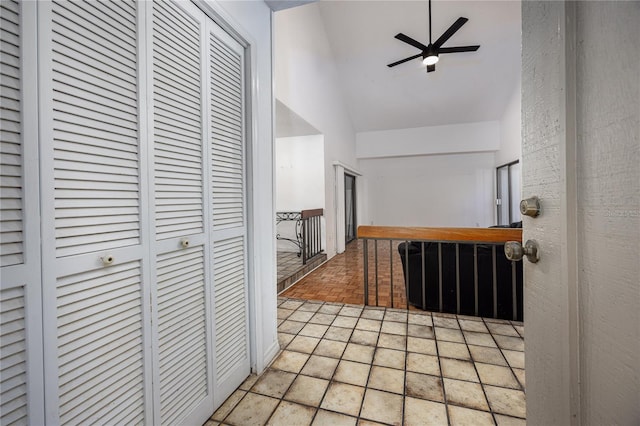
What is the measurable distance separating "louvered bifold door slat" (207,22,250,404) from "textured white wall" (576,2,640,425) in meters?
1.26

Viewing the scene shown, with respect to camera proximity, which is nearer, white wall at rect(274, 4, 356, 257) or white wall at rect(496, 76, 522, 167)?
white wall at rect(274, 4, 356, 257)

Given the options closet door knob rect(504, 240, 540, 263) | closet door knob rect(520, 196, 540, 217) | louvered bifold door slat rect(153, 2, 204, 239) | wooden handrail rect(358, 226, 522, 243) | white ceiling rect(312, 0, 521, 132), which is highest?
white ceiling rect(312, 0, 521, 132)

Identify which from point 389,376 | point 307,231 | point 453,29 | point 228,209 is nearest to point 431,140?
point 453,29

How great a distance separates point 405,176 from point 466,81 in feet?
8.84

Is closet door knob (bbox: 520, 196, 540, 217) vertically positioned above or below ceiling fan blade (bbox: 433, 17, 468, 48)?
below

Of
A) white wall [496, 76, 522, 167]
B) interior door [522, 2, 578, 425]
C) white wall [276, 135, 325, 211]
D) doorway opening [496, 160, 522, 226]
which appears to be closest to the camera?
interior door [522, 2, 578, 425]

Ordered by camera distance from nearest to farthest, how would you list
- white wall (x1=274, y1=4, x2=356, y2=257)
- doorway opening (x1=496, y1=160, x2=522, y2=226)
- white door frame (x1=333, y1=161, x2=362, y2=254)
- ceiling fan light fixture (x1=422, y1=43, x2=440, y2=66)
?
1. ceiling fan light fixture (x1=422, y1=43, x2=440, y2=66)
2. white wall (x1=274, y1=4, x2=356, y2=257)
3. white door frame (x1=333, y1=161, x2=362, y2=254)
4. doorway opening (x1=496, y1=160, x2=522, y2=226)

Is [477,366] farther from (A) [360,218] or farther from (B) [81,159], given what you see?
(A) [360,218]

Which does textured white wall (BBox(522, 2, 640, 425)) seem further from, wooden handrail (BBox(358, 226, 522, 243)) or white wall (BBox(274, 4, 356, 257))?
white wall (BBox(274, 4, 356, 257))

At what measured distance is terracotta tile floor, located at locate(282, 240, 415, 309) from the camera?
282 centimetres

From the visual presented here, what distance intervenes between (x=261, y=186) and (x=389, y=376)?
1261 mm

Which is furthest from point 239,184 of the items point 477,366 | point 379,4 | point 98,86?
point 379,4

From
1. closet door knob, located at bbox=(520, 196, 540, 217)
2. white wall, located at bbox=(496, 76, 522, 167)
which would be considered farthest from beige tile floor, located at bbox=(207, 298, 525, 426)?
white wall, located at bbox=(496, 76, 522, 167)

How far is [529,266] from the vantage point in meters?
0.74
